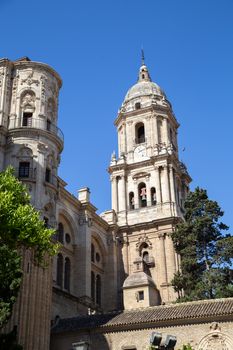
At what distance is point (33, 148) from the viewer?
37.3 m

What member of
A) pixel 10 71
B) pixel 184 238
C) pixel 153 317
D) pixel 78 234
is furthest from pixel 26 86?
pixel 153 317

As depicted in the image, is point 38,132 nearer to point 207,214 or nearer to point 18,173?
point 18,173

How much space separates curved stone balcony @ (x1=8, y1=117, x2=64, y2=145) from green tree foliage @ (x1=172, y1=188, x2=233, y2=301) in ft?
38.1

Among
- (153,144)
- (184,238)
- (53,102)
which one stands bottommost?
(184,238)

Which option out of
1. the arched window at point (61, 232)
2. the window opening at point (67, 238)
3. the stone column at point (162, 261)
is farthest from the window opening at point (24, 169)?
the stone column at point (162, 261)

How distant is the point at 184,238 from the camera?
41.1 metres

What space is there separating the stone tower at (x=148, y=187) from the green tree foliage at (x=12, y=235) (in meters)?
17.9

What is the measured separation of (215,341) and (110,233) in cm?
2190

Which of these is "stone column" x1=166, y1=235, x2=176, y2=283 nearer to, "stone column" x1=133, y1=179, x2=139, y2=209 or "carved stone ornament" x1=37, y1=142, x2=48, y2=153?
"stone column" x1=133, y1=179, x2=139, y2=209

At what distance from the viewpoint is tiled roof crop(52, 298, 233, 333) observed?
100ft

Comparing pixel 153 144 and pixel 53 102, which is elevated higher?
pixel 153 144

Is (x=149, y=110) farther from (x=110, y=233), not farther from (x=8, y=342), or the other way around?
(x=8, y=342)

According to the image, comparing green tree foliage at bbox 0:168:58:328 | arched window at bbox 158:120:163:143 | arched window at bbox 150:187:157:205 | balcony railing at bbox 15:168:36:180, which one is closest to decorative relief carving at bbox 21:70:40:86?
balcony railing at bbox 15:168:36:180

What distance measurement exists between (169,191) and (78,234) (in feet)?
36.6
